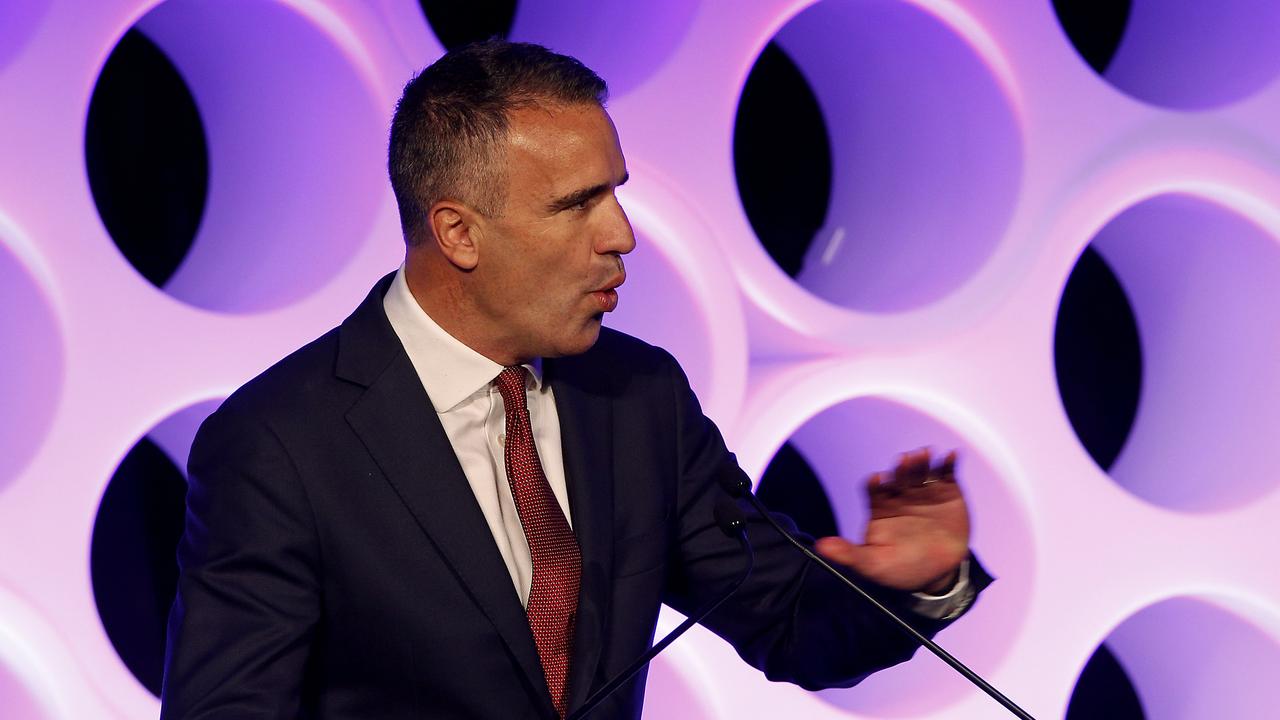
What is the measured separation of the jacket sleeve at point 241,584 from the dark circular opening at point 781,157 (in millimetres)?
1018

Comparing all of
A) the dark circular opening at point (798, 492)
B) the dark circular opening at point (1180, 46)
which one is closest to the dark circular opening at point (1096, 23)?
the dark circular opening at point (1180, 46)

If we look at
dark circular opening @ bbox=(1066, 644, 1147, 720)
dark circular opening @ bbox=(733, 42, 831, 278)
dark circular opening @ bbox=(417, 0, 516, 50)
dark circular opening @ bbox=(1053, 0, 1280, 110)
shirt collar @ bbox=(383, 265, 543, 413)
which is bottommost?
dark circular opening @ bbox=(1066, 644, 1147, 720)

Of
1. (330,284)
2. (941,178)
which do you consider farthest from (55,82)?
(941,178)

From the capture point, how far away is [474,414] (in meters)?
1.34

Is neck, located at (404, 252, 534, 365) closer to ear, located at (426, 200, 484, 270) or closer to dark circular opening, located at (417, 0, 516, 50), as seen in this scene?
ear, located at (426, 200, 484, 270)

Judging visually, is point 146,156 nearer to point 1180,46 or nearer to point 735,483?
point 735,483

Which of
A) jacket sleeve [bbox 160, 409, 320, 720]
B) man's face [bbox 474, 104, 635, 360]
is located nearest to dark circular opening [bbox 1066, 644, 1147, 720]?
man's face [bbox 474, 104, 635, 360]

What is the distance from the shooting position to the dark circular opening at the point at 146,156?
5.50ft

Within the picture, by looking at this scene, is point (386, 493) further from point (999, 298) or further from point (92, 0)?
point (999, 298)

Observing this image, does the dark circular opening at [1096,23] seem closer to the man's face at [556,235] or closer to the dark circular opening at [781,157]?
the dark circular opening at [781,157]

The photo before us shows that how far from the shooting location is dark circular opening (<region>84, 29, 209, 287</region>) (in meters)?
1.68

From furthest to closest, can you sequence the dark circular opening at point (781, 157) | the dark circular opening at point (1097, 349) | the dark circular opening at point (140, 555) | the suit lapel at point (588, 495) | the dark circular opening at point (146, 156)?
the dark circular opening at point (1097, 349)
the dark circular opening at point (781, 157)
the dark circular opening at point (140, 555)
the dark circular opening at point (146, 156)
the suit lapel at point (588, 495)

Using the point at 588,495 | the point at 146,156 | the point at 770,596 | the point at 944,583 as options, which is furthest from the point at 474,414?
the point at 146,156

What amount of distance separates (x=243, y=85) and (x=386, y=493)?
703 millimetres
